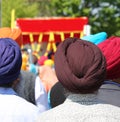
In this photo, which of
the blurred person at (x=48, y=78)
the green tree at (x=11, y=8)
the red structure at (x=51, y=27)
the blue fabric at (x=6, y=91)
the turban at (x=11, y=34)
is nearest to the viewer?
the blue fabric at (x=6, y=91)

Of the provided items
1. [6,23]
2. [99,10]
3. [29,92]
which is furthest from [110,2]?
[29,92]

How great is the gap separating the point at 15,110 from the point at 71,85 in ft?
1.75

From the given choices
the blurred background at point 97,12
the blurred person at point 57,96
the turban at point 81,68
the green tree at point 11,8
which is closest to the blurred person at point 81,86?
the turban at point 81,68

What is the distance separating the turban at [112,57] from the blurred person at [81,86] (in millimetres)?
573

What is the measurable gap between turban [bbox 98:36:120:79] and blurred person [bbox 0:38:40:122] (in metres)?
0.53

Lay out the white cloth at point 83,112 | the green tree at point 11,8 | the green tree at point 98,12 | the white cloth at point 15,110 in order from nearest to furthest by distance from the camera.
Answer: the white cloth at point 83,112, the white cloth at point 15,110, the green tree at point 98,12, the green tree at point 11,8

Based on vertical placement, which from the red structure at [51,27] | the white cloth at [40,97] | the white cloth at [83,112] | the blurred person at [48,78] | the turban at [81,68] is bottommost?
the red structure at [51,27]

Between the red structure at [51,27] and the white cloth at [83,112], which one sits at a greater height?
the white cloth at [83,112]

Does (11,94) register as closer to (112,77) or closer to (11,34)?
(112,77)

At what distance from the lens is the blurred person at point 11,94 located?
2768 mm

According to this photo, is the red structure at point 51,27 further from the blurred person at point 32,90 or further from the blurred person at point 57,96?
the blurred person at point 57,96

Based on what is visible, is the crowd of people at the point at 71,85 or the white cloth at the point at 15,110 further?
the white cloth at the point at 15,110

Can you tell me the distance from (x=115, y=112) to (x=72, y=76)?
0.27 m

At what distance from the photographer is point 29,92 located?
11.4ft
